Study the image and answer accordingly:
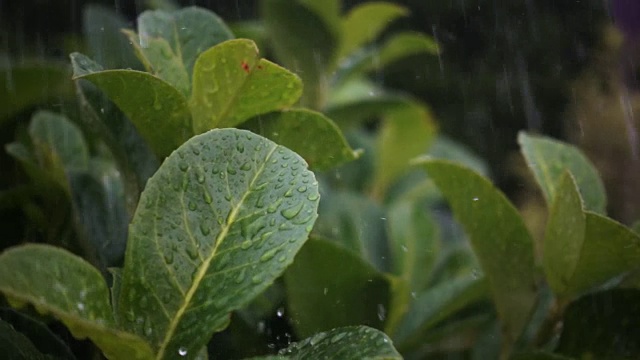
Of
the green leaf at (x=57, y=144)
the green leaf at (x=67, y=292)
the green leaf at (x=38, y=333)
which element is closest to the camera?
the green leaf at (x=67, y=292)

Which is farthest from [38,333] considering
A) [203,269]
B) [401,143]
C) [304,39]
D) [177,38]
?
[401,143]

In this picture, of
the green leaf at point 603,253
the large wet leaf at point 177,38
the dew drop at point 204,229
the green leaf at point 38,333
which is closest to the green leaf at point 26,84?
the large wet leaf at point 177,38

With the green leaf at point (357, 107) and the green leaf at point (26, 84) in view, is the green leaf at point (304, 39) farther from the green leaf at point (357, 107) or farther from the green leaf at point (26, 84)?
the green leaf at point (26, 84)

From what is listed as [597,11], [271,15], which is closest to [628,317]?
[271,15]

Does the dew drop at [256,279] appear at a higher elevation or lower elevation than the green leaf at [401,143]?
higher

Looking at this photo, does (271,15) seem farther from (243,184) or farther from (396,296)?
(243,184)

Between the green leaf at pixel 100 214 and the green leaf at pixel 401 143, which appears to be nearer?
the green leaf at pixel 100 214
